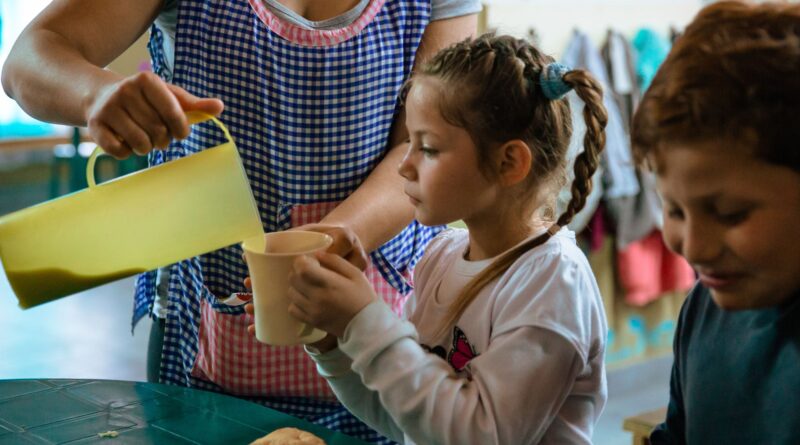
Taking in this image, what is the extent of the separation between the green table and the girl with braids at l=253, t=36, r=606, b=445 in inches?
4.8

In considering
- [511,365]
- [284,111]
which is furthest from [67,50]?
[511,365]

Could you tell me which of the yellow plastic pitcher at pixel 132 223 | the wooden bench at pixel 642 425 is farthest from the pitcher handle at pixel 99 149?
the wooden bench at pixel 642 425

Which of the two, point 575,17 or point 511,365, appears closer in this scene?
point 511,365

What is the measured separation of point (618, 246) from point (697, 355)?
217cm

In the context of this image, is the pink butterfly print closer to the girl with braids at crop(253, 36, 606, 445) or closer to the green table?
the girl with braids at crop(253, 36, 606, 445)

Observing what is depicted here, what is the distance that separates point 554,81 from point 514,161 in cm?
11

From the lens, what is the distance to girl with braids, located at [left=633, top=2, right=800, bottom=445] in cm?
75

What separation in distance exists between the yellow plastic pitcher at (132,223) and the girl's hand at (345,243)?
156mm

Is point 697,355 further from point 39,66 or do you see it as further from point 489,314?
point 39,66

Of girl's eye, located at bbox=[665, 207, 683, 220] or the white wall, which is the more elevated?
girl's eye, located at bbox=[665, 207, 683, 220]

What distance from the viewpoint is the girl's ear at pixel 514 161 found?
121 centimetres

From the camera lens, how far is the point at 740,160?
772 mm

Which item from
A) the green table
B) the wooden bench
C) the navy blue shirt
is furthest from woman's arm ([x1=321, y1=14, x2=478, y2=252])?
the wooden bench

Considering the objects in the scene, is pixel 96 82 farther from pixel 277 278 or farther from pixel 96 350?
pixel 96 350
